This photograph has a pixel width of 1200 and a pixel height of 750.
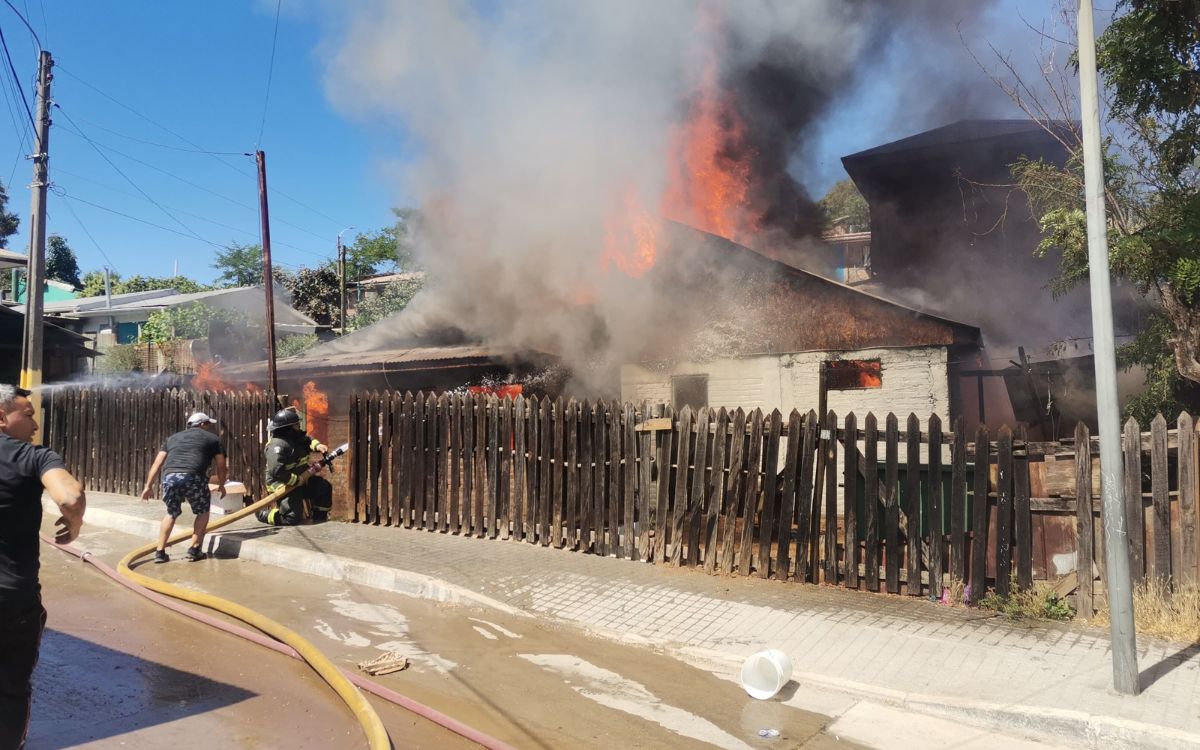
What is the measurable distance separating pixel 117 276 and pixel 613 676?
189ft

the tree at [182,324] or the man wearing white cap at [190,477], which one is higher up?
the tree at [182,324]

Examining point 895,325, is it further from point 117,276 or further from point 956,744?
point 117,276

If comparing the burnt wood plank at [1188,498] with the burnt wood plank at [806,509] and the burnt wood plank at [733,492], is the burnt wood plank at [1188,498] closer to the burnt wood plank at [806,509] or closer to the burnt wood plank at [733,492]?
the burnt wood plank at [806,509]

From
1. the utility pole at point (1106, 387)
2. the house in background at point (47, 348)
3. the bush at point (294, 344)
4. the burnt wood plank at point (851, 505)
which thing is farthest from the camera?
the bush at point (294, 344)

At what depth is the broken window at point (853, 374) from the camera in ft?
33.1

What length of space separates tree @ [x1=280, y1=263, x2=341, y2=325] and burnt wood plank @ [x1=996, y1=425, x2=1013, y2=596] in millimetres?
31862

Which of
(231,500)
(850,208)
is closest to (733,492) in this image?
(231,500)

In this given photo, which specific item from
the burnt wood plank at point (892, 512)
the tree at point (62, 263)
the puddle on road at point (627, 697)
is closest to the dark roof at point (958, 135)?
the burnt wood plank at point (892, 512)

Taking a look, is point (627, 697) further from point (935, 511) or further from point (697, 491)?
point (935, 511)

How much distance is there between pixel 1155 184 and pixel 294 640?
8.25 meters

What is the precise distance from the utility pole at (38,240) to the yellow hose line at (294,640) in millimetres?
7132

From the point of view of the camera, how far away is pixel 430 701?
14.6 ft

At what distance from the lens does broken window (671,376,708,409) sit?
11094 mm

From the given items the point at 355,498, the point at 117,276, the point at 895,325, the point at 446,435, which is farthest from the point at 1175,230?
the point at 117,276
